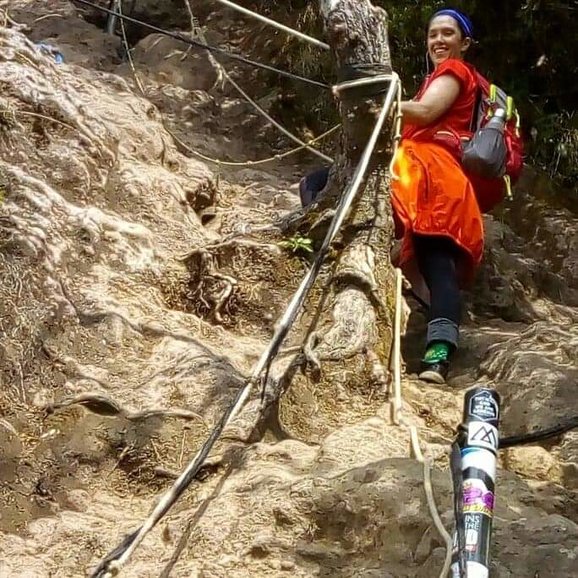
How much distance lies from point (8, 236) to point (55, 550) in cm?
137

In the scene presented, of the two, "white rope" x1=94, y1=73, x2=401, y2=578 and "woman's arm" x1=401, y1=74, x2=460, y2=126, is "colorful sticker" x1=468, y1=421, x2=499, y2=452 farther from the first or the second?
"woman's arm" x1=401, y1=74, x2=460, y2=126

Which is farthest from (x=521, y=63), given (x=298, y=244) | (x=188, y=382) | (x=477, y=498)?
(x=477, y=498)

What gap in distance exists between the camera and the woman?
337cm

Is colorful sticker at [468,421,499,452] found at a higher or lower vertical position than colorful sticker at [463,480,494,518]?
higher

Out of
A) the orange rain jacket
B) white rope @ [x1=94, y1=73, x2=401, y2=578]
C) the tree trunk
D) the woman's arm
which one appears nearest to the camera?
white rope @ [x1=94, y1=73, x2=401, y2=578]

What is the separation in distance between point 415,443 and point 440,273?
94 cm

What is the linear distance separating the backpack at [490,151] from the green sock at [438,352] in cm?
69

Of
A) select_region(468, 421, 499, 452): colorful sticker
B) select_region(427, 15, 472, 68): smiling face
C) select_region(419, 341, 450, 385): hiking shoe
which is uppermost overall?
select_region(427, 15, 472, 68): smiling face

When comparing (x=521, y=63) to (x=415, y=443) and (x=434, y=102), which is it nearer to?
(x=434, y=102)

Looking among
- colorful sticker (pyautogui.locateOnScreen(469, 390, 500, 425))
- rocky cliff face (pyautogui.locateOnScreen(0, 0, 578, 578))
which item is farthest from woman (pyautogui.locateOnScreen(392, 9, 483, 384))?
colorful sticker (pyautogui.locateOnScreen(469, 390, 500, 425))

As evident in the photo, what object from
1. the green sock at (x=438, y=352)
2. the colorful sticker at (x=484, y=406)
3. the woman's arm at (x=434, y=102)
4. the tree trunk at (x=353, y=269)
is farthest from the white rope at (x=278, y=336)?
the colorful sticker at (x=484, y=406)

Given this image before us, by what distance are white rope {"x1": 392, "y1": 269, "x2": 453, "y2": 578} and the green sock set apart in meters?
Result: 0.16

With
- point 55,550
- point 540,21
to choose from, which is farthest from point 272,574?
point 540,21

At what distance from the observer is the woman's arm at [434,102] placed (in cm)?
359
